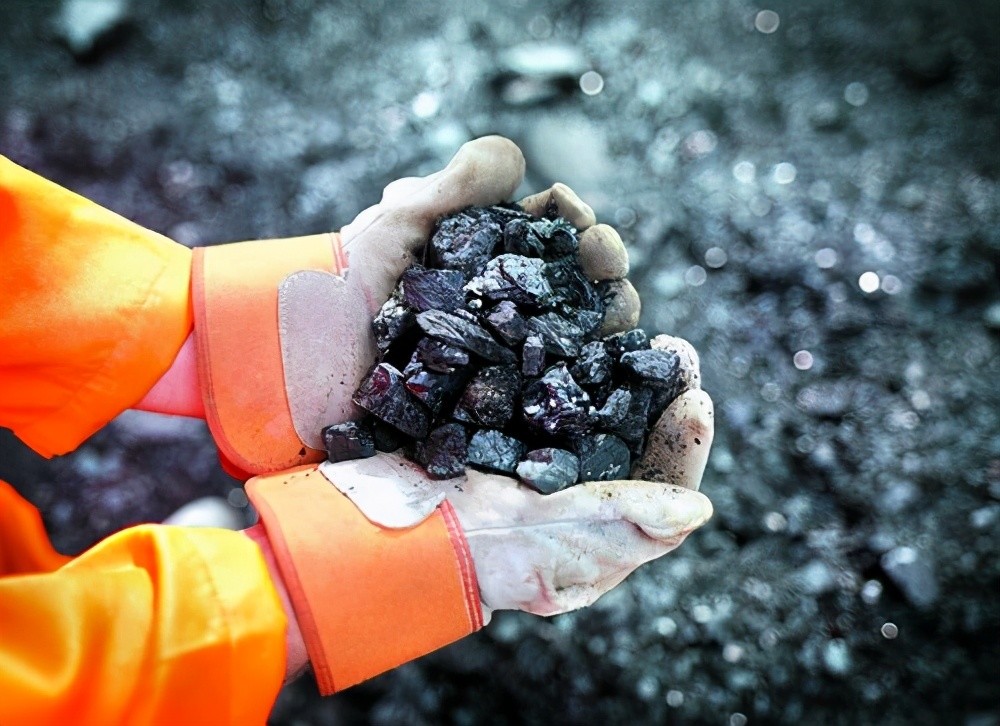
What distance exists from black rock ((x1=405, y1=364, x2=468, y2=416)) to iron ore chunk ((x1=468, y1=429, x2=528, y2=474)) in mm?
68

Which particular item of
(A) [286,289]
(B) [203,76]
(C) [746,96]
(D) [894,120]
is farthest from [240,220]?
(D) [894,120]

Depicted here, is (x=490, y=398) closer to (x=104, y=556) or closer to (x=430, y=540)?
(x=430, y=540)

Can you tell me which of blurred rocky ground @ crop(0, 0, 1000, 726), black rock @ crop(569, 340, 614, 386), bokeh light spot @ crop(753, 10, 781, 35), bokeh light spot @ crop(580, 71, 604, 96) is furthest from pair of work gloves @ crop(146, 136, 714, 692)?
bokeh light spot @ crop(753, 10, 781, 35)

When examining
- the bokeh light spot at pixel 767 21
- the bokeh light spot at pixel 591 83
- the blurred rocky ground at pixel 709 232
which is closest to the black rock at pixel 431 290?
the blurred rocky ground at pixel 709 232

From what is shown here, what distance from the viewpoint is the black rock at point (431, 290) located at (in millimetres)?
982

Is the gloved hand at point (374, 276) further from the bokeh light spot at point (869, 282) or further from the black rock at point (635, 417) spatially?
the bokeh light spot at point (869, 282)

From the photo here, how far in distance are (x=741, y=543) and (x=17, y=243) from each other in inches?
49.8

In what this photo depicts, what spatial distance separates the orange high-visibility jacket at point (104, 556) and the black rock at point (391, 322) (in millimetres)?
261

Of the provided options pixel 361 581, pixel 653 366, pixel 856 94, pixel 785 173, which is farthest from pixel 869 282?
pixel 361 581

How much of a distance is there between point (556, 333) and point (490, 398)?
5.1 inches

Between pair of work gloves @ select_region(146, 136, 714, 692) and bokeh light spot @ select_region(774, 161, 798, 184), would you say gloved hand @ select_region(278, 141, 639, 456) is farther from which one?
bokeh light spot @ select_region(774, 161, 798, 184)

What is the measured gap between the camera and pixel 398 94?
1.61m

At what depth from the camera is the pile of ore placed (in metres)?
0.96

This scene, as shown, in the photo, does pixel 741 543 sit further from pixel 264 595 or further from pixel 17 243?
pixel 17 243
